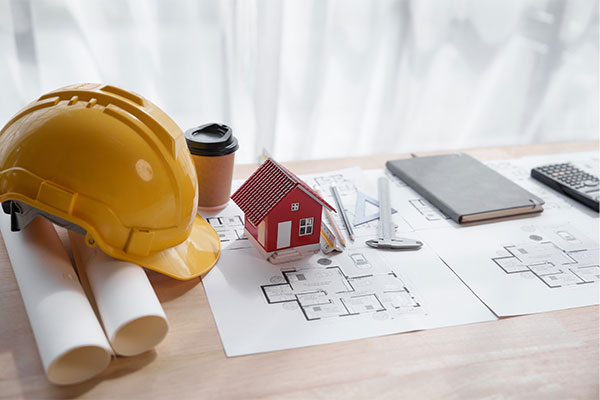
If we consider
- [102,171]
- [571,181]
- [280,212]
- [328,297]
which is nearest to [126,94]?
[102,171]

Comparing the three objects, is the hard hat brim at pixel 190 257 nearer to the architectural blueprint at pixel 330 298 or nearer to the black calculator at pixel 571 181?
the architectural blueprint at pixel 330 298

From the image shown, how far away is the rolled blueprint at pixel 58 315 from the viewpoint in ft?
1.65

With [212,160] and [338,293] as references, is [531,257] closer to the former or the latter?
[338,293]

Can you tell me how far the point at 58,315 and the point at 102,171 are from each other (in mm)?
149

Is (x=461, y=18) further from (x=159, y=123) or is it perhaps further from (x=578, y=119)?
(x=159, y=123)

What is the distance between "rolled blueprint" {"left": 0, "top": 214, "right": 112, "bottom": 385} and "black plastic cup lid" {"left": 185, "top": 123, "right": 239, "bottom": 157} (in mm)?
232

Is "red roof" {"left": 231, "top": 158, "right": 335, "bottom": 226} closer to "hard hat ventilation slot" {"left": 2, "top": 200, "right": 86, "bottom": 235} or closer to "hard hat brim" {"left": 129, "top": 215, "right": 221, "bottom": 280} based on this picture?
"hard hat brim" {"left": 129, "top": 215, "right": 221, "bottom": 280}

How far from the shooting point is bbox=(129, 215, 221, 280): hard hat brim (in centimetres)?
65

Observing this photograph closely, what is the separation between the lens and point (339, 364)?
574 millimetres

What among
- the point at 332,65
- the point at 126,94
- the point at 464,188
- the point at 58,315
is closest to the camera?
the point at 58,315

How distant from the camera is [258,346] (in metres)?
0.59

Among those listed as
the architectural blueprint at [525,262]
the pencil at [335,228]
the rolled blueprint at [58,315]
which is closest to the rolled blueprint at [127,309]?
the rolled blueprint at [58,315]

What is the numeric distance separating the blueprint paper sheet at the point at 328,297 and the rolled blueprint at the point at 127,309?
78 mm

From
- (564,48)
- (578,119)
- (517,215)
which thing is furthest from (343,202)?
(578,119)
